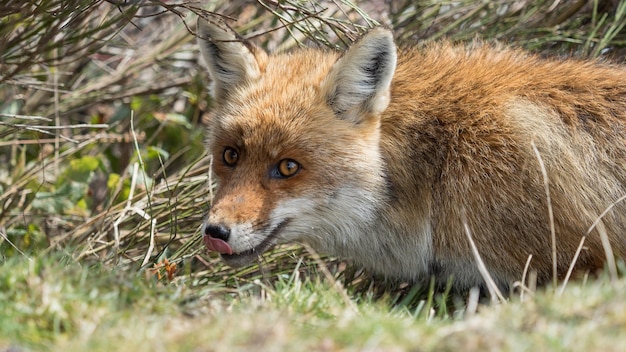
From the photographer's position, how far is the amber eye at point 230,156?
17.4ft

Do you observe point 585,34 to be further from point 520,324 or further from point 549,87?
point 520,324

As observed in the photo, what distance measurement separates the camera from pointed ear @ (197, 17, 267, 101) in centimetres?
552

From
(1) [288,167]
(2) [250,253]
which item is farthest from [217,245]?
(1) [288,167]

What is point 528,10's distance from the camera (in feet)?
25.4

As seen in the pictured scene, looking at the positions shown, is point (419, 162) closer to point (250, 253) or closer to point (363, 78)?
point (363, 78)

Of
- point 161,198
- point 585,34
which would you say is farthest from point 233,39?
point 585,34

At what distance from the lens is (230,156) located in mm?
5336

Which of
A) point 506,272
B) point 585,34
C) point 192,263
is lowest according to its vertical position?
point 192,263

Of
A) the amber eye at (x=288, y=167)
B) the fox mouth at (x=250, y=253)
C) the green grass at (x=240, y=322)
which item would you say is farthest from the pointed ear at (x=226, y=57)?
the green grass at (x=240, y=322)

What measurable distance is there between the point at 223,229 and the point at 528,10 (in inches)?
179

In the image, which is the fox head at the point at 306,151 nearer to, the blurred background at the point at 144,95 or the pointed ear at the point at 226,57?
the pointed ear at the point at 226,57

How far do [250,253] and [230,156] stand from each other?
0.75 meters

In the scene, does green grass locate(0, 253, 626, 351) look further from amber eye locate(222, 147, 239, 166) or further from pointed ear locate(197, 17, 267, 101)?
pointed ear locate(197, 17, 267, 101)

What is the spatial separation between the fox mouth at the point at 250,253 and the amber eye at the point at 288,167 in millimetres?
318
